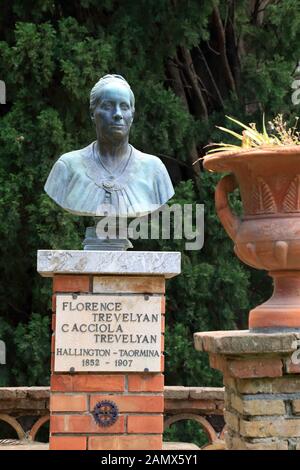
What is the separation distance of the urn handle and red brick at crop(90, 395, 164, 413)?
38.8 inches

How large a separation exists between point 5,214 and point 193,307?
1651mm

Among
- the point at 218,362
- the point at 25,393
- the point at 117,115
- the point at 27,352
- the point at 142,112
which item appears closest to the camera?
the point at 117,115

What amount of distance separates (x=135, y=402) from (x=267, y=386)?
1.99ft

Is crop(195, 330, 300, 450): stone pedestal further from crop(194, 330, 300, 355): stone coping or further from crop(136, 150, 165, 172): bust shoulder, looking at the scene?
crop(136, 150, 165, 172): bust shoulder

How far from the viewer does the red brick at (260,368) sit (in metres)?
4.65

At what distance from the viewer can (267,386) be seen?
4.68 meters

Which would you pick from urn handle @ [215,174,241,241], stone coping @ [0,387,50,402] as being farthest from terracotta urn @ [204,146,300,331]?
stone coping @ [0,387,50,402]

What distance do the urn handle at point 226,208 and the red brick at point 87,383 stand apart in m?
1.01

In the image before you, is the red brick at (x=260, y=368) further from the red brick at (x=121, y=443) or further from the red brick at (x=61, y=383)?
the red brick at (x=61, y=383)

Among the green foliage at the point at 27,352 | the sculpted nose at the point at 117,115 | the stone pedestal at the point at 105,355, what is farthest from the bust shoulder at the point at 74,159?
the green foliage at the point at 27,352

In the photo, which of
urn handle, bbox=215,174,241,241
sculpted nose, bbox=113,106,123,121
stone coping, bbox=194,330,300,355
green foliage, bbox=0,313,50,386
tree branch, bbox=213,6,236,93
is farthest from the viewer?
tree branch, bbox=213,6,236,93

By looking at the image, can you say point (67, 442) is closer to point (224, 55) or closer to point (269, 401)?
point (269, 401)

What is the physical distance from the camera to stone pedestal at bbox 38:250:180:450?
468cm

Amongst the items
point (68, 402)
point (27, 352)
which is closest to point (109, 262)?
point (68, 402)
